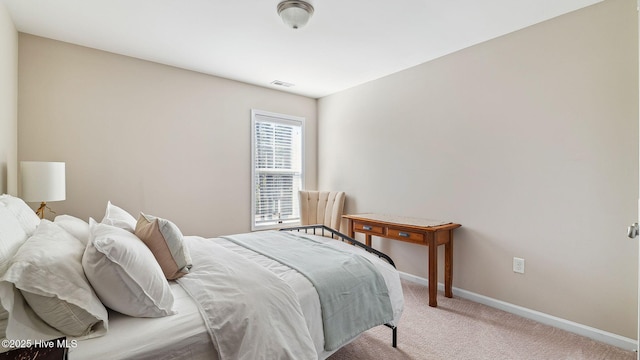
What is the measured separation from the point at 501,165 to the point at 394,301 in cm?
169

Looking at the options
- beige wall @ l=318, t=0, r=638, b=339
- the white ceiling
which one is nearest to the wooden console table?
beige wall @ l=318, t=0, r=638, b=339

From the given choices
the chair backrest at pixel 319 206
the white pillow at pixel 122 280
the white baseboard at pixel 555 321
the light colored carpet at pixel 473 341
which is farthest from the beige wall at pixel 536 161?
the white pillow at pixel 122 280

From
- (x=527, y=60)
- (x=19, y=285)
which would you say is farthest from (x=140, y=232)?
(x=527, y=60)

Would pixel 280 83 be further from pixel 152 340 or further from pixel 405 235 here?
pixel 152 340

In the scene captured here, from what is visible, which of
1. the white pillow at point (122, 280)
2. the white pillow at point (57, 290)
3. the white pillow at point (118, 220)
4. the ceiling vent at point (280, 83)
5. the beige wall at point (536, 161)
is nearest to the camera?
the white pillow at point (57, 290)

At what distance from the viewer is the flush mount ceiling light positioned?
87.0 inches

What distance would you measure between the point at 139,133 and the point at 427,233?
10.3 feet

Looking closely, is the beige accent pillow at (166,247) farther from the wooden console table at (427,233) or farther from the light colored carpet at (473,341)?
the wooden console table at (427,233)

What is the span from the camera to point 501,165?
9.14ft

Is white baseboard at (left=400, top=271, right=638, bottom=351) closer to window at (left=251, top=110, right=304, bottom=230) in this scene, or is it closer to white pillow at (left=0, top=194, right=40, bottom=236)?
window at (left=251, top=110, right=304, bottom=230)

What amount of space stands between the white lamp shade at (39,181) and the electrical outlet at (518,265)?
149 inches

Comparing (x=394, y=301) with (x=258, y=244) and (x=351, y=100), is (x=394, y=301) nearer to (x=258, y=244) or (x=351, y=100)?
Result: (x=258, y=244)

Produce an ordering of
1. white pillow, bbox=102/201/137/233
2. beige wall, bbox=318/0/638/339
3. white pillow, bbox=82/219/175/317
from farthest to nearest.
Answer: beige wall, bbox=318/0/638/339
white pillow, bbox=102/201/137/233
white pillow, bbox=82/219/175/317

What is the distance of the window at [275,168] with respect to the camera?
4242 mm
